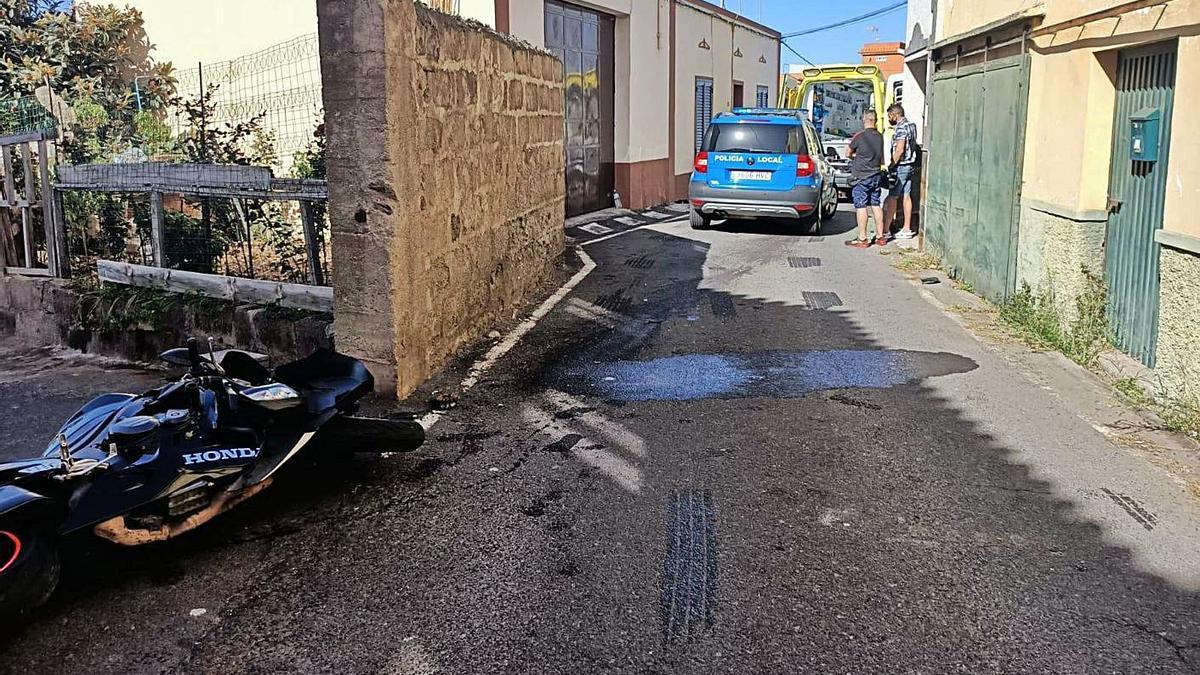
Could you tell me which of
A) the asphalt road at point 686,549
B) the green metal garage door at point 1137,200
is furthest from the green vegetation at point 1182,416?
the green metal garage door at point 1137,200

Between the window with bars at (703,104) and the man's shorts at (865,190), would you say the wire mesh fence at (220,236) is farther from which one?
the window with bars at (703,104)

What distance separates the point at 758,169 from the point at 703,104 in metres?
8.87

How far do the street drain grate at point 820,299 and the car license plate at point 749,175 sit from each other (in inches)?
192

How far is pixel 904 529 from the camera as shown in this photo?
14.9 feet

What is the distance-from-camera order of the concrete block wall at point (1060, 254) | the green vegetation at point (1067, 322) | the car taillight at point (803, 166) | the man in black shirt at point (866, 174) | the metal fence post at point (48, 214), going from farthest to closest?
the car taillight at point (803, 166) → the man in black shirt at point (866, 174) → the metal fence post at point (48, 214) → the concrete block wall at point (1060, 254) → the green vegetation at point (1067, 322)

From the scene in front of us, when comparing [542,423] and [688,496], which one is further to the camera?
[542,423]

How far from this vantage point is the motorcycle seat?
16.0ft

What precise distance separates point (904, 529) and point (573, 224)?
1202cm

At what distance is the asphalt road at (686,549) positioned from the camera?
3545 mm

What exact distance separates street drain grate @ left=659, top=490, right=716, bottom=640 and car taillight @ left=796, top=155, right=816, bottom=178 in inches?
423

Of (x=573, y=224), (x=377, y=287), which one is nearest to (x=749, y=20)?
(x=573, y=224)

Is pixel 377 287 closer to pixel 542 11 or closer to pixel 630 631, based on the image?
pixel 630 631

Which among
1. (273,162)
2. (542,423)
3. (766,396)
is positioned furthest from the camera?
(273,162)

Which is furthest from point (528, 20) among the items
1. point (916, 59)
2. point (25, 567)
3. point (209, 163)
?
point (25, 567)
